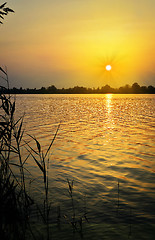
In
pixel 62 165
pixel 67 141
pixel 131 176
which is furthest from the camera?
pixel 67 141

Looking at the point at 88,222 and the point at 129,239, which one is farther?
the point at 88,222

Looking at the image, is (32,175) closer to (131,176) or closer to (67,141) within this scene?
(131,176)

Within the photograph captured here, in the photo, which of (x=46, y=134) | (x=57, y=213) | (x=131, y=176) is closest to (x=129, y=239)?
(x=57, y=213)

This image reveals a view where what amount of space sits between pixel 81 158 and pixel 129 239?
7189 millimetres

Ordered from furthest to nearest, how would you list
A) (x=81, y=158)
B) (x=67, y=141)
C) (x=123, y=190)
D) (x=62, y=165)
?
(x=67, y=141) → (x=81, y=158) → (x=62, y=165) → (x=123, y=190)

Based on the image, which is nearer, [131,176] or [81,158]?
[131,176]

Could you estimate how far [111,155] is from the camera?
13445mm

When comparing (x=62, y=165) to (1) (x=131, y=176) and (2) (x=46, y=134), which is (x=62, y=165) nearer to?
(1) (x=131, y=176)

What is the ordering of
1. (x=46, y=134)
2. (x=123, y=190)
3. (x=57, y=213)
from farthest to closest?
(x=46, y=134) < (x=123, y=190) < (x=57, y=213)

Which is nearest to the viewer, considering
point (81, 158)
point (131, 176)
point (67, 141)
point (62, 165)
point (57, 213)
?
point (57, 213)

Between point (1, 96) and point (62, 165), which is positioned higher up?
point (1, 96)

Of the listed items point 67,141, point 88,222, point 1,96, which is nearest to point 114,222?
point 88,222

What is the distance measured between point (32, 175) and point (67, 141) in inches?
285

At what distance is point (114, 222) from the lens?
6422 millimetres
